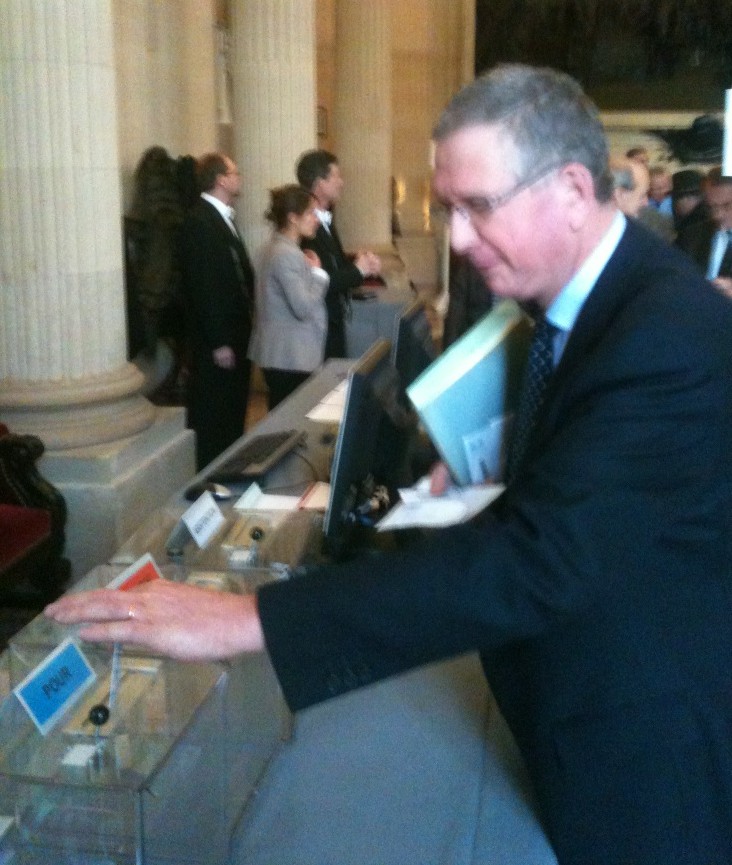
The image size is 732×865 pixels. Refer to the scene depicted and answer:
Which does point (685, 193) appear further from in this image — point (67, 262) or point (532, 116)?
point (532, 116)

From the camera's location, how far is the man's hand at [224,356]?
6.02m

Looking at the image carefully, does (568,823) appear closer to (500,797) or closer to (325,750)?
(500,797)

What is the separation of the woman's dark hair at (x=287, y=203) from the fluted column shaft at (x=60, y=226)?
103 centimetres

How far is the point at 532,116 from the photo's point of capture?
1233 millimetres

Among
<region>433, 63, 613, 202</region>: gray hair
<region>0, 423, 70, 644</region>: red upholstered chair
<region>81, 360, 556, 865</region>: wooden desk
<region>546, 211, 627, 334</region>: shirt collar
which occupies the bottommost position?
<region>0, 423, 70, 644</region>: red upholstered chair

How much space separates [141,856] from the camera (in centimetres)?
138

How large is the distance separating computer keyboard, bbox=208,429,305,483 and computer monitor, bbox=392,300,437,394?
50 centimetres

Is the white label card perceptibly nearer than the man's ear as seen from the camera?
No

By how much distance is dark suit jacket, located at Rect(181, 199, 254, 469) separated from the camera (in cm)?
595

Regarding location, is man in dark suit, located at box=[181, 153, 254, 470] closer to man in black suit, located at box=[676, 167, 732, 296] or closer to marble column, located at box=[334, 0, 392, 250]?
man in black suit, located at box=[676, 167, 732, 296]

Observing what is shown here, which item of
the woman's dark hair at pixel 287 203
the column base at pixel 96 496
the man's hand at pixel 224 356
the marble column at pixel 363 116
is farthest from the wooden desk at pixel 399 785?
the marble column at pixel 363 116

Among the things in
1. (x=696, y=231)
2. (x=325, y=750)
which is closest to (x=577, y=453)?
(x=325, y=750)

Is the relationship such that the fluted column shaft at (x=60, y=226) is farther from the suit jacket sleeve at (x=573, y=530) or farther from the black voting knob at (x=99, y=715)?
the suit jacket sleeve at (x=573, y=530)

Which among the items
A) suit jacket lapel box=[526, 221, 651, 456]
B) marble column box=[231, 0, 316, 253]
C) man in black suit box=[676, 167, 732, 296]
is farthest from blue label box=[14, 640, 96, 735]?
marble column box=[231, 0, 316, 253]
